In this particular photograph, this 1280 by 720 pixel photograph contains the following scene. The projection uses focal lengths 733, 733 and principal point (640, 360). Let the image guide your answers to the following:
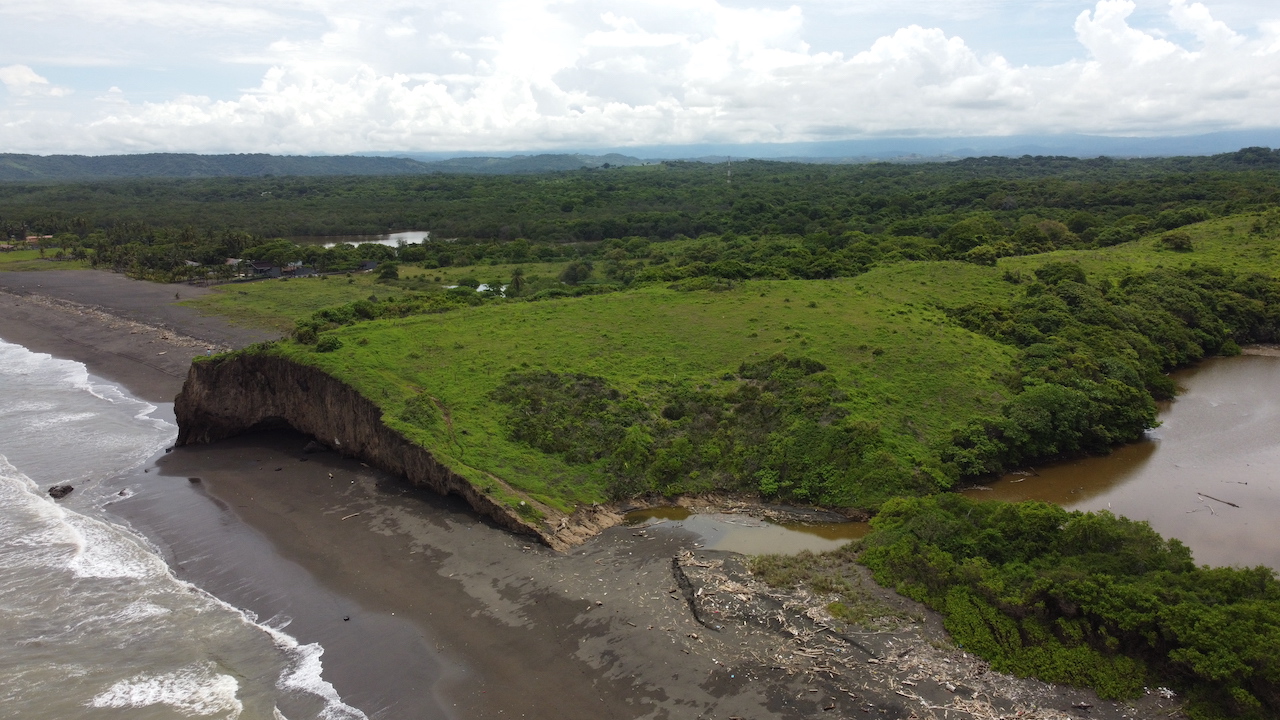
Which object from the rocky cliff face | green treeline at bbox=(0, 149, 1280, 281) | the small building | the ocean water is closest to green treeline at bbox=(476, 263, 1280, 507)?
the rocky cliff face

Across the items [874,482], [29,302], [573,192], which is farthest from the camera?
[573,192]

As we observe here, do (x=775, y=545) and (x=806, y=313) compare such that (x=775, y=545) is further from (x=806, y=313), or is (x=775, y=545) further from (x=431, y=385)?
(x=806, y=313)

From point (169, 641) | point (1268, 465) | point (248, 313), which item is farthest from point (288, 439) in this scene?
point (1268, 465)

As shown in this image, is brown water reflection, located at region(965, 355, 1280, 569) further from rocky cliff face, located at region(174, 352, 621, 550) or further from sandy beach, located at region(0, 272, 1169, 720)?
rocky cliff face, located at region(174, 352, 621, 550)

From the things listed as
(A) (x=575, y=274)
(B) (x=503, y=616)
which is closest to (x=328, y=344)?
(B) (x=503, y=616)

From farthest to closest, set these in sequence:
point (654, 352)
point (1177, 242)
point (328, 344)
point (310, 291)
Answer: point (310, 291) < point (1177, 242) < point (654, 352) < point (328, 344)

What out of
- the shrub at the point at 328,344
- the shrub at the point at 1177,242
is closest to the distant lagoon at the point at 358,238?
the shrub at the point at 328,344

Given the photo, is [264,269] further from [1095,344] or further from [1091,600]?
[1091,600]
